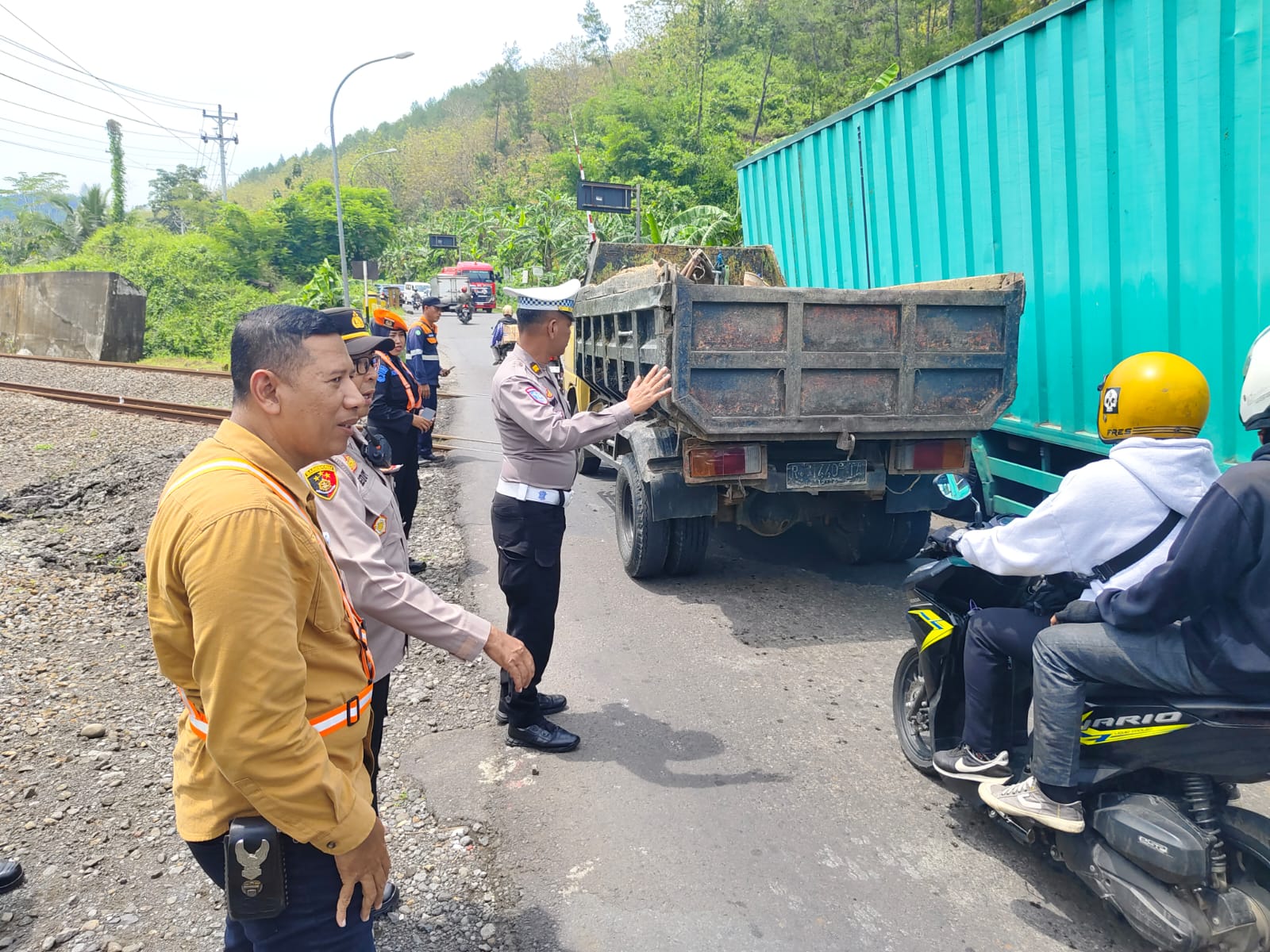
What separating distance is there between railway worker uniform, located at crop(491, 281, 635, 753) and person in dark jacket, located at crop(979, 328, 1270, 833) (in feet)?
6.00

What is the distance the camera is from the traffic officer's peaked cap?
3.56 metres

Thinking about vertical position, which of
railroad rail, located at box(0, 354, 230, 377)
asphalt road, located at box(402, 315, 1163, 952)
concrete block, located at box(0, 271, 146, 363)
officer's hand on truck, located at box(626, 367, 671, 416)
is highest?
concrete block, located at box(0, 271, 146, 363)

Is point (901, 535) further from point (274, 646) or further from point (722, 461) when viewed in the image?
point (274, 646)

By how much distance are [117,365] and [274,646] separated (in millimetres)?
23104

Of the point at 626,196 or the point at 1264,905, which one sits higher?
the point at 626,196

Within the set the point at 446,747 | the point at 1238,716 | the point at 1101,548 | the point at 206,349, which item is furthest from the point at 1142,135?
the point at 206,349

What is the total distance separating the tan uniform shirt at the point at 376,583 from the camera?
2.16m

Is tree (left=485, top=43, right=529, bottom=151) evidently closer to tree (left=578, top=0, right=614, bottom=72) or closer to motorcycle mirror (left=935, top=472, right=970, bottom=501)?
tree (left=578, top=0, right=614, bottom=72)

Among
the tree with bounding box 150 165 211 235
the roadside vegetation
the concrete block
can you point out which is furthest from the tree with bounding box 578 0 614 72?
the concrete block

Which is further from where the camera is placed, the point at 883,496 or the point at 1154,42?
the point at 883,496

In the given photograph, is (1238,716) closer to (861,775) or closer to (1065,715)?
(1065,715)

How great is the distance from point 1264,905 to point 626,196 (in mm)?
10540

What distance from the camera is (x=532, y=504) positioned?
363cm

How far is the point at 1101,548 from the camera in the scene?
7.84ft
